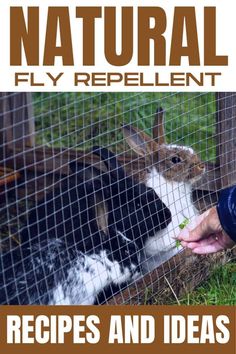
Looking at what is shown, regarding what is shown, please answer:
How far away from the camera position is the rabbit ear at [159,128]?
11.1ft

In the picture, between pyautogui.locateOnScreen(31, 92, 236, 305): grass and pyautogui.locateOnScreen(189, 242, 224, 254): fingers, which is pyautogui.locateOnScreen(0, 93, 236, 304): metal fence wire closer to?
pyautogui.locateOnScreen(31, 92, 236, 305): grass

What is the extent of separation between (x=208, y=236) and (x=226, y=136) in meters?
1.04

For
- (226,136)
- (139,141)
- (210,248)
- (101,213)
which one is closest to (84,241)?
(101,213)

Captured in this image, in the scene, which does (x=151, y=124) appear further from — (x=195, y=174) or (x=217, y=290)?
(x=217, y=290)

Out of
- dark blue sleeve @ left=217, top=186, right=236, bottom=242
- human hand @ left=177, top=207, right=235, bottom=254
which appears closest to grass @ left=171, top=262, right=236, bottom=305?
human hand @ left=177, top=207, right=235, bottom=254

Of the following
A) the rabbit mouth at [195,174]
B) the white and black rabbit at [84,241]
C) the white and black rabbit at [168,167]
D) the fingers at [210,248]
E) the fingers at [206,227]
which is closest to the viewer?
the fingers at [206,227]

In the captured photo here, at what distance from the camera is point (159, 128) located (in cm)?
345

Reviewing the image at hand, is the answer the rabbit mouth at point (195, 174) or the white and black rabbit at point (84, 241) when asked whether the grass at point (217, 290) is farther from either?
the rabbit mouth at point (195, 174)

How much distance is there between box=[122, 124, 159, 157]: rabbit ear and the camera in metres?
3.42

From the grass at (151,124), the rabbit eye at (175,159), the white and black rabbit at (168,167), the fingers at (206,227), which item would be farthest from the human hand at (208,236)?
the rabbit eye at (175,159)

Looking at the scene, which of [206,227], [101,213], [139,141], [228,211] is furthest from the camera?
[139,141]

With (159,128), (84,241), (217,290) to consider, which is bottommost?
(217,290)

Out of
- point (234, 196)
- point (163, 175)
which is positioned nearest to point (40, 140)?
point (163, 175)

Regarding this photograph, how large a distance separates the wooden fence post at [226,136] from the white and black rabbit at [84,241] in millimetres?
462
